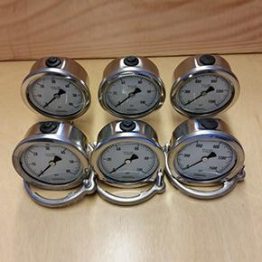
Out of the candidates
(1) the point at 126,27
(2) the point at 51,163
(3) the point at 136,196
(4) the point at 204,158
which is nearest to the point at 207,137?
(4) the point at 204,158

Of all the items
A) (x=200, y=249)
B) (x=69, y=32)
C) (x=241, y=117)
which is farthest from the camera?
(x=69, y=32)

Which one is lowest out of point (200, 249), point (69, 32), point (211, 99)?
point (200, 249)

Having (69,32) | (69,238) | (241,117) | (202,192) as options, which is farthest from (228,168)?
(69,32)

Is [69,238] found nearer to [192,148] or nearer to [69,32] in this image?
[192,148]

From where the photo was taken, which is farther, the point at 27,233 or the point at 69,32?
the point at 69,32

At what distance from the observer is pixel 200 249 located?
74 cm

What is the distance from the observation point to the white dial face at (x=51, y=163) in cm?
76

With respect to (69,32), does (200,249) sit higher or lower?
lower

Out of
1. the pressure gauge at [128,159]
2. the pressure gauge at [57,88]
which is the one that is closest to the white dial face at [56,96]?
the pressure gauge at [57,88]

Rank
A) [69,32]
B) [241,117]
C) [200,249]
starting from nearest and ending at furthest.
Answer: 1. [200,249]
2. [241,117]
3. [69,32]

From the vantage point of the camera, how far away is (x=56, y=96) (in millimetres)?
833

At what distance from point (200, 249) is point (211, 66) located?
1.07 feet

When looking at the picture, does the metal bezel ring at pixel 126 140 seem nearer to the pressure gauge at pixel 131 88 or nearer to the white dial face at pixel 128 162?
the white dial face at pixel 128 162

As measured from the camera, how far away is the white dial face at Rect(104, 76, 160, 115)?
0.81 meters
